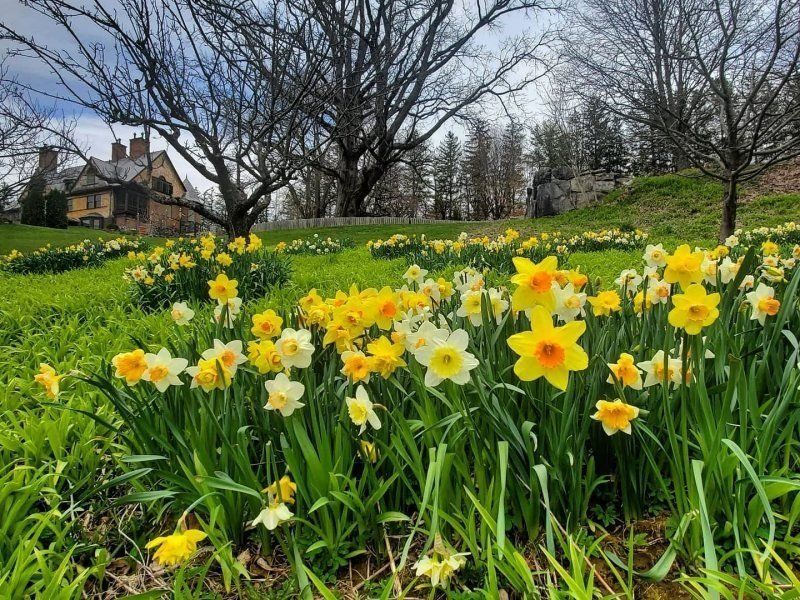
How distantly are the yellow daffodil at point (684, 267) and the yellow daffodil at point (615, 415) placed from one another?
1.34 ft

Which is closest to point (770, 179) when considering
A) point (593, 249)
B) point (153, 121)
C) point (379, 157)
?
point (593, 249)

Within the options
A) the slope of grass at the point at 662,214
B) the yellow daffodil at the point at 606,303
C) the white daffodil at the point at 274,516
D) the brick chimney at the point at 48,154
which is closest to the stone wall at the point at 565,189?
the slope of grass at the point at 662,214

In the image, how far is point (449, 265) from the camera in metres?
5.04

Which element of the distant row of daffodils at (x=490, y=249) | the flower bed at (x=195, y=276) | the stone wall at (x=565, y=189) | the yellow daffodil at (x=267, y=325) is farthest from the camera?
the stone wall at (x=565, y=189)

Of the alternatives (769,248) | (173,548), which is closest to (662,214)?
(769,248)

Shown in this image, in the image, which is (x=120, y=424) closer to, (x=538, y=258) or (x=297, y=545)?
(x=297, y=545)

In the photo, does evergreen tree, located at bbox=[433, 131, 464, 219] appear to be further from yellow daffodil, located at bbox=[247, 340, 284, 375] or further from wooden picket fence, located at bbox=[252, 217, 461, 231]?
yellow daffodil, located at bbox=[247, 340, 284, 375]

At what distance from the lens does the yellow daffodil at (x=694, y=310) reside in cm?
102

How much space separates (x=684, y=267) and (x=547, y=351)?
53cm

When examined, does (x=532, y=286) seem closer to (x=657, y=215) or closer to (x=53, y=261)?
(x=53, y=261)

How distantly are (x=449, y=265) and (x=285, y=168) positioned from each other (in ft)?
9.91

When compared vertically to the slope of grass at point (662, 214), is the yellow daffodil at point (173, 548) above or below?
below

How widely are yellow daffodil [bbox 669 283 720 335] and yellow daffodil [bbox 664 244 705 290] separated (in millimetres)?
154

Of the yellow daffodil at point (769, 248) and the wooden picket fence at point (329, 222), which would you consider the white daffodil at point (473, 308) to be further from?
the wooden picket fence at point (329, 222)
